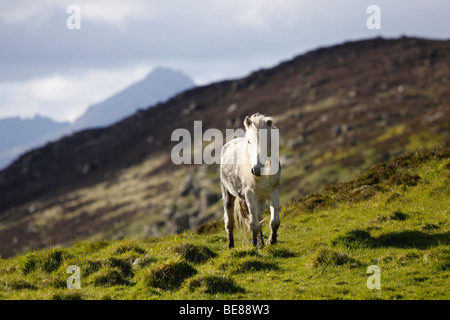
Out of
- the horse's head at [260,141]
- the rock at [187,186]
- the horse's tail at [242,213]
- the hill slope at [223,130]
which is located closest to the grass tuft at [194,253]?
the horse's tail at [242,213]

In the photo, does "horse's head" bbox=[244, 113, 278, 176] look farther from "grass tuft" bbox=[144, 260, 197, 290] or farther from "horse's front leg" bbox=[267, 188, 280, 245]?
"grass tuft" bbox=[144, 260, 197, 290]

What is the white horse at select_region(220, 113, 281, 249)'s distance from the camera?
10836 millimetres

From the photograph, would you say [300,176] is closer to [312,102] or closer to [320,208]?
[312,102]

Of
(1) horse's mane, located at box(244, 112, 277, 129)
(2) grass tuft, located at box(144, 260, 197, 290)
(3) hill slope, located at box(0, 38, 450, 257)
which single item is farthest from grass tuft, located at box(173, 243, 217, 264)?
(3) hill slope, located at box(0, 38, 450, 257)

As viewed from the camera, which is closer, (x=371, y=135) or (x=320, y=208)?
(x=320, y=208)

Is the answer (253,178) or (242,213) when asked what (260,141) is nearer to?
(253,178)

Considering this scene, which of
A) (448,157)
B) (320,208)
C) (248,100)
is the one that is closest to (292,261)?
(320,208)

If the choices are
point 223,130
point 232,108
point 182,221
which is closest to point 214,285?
point 182,221

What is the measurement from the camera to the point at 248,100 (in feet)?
403

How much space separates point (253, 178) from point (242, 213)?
2.07m

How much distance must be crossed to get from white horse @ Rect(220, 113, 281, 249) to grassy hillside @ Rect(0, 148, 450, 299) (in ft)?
2.58

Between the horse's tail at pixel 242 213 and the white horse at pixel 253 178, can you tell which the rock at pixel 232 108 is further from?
the horse's tail at pixel 242 213

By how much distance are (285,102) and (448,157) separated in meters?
99.7

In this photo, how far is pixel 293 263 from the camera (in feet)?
34.7
